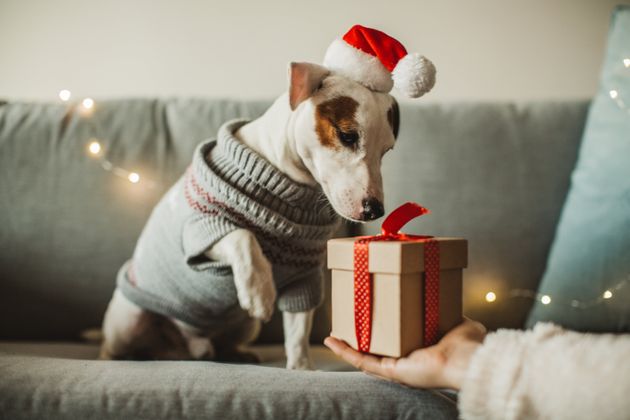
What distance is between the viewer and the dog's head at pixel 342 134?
0.96m

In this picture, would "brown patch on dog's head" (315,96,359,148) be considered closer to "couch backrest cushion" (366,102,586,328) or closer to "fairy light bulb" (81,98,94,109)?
"couch backrest cushion" (366,102,586,328)

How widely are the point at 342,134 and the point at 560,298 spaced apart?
2.34ft

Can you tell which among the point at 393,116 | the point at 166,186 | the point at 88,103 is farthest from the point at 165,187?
the point at 393,116

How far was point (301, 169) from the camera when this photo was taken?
3.52 ft

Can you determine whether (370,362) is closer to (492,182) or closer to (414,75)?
(414,75)

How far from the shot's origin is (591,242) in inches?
50.7

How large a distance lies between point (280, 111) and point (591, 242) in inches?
31.1

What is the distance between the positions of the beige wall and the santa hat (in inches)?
26.9

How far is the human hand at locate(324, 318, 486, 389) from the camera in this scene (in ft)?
2.43

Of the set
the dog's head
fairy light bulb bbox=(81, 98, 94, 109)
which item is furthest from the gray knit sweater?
fairy light bulb bbox=(81, 98, 94, 109)

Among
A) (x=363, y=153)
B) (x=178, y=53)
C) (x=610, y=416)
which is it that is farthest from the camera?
(x=178, y=53)

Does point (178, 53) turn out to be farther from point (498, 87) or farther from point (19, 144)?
point (498, 87)

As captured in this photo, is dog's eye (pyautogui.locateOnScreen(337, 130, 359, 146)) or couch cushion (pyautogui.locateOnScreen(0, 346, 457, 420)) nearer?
couch cushion (pyautogui.locateOnScreen(0, 346, 457, 420))

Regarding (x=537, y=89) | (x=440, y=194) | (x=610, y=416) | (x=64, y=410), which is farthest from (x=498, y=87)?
(x=64, y=410)
